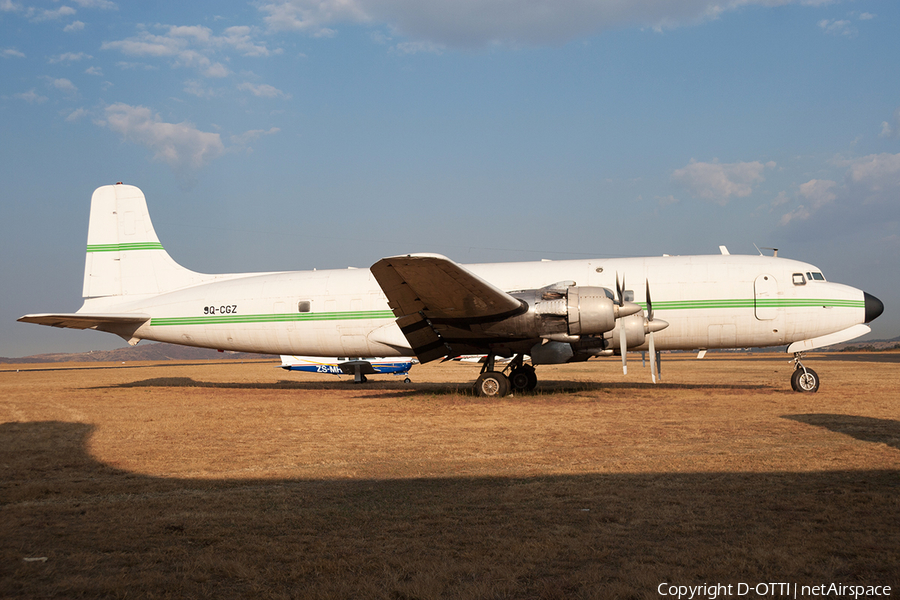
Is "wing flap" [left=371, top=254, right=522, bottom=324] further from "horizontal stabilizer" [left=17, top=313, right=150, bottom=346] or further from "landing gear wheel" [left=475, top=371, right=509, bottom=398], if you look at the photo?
"horizontal stabilizer" [left=17, top=313, right=150, bottom=346]

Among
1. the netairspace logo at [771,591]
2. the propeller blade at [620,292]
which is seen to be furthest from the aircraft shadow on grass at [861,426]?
the netairspace logo at [771,591]

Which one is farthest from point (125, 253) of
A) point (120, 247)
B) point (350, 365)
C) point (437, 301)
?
point (437, 301)

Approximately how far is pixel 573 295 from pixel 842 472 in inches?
346

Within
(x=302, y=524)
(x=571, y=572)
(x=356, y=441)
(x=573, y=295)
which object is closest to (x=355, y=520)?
(x=302, y=524)

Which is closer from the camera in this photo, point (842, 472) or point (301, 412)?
point (842, 472)

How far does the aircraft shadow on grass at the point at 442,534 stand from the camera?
3617 mm

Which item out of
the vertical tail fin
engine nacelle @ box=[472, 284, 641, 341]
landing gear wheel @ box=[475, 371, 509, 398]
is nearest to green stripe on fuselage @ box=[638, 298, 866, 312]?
engine nacelle @ box=[472, 284, 641, 341]

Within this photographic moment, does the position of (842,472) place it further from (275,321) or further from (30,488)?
(275,321)

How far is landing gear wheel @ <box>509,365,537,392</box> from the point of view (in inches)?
695

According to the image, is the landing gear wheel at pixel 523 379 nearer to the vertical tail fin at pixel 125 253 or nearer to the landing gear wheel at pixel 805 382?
the landing gear wheel at pixel 805 382

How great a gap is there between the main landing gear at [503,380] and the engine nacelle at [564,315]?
138cm

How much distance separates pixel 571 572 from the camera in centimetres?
375

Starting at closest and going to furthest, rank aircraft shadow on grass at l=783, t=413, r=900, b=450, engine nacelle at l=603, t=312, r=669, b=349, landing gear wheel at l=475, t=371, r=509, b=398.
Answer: aircraft shadow on grass at l=783, t=413, r=900, b=450, engine nacelle at l=603, t=312, r=669, b=349, landing gear wheel at l=475, t=371, r=509, b=398

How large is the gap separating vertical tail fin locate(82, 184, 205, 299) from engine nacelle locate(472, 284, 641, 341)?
11.9m
